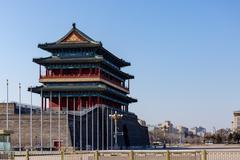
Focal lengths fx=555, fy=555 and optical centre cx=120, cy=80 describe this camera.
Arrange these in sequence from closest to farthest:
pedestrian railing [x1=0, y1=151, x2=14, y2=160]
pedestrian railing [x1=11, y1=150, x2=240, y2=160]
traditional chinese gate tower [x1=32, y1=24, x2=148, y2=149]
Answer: pedestrian railing [x1=11, y1=150, x2=240, y2=160]
pedestrian railing [x1=0, y1=151, x2=14, y2=160]
traditional chinese gate tower [x1=32, y1=24, x2=148, y2=149]

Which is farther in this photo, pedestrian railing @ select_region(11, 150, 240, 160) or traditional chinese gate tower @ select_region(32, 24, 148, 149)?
traditional chinese gate tower @ select_region(32, 24, 148, 149)

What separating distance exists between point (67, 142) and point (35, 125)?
211 inches

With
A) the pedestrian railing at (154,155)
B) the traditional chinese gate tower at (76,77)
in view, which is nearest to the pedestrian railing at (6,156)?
the pedestrian railing at (154,155)

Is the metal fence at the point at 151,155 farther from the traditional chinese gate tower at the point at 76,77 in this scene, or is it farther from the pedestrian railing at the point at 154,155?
the traditional chinese gate tower at the point at 76,77

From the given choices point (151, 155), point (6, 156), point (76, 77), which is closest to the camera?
point (151, 155)

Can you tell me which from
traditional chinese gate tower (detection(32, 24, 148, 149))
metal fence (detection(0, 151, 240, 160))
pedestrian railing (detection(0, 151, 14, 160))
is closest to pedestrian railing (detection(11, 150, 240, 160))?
metal fence (detection(0, 151, 240, 160))

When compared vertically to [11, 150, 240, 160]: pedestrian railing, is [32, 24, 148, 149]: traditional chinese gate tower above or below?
above

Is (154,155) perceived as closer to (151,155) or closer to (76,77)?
(151,155)

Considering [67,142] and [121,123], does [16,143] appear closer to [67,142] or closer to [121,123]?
[67,142]

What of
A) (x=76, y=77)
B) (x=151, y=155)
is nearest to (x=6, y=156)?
(x=151, y=155)

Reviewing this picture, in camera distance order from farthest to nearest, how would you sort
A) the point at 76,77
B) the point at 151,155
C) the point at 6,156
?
the point at 76,77
the point at 6,156
the point at 151,155

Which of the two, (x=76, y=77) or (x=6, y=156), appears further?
(x=76, y=77)

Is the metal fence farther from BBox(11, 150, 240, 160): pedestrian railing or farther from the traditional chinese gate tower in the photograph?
the traditional chinese gate tower

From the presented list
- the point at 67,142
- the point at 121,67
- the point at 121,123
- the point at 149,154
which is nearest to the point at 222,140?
the point at 121,67
